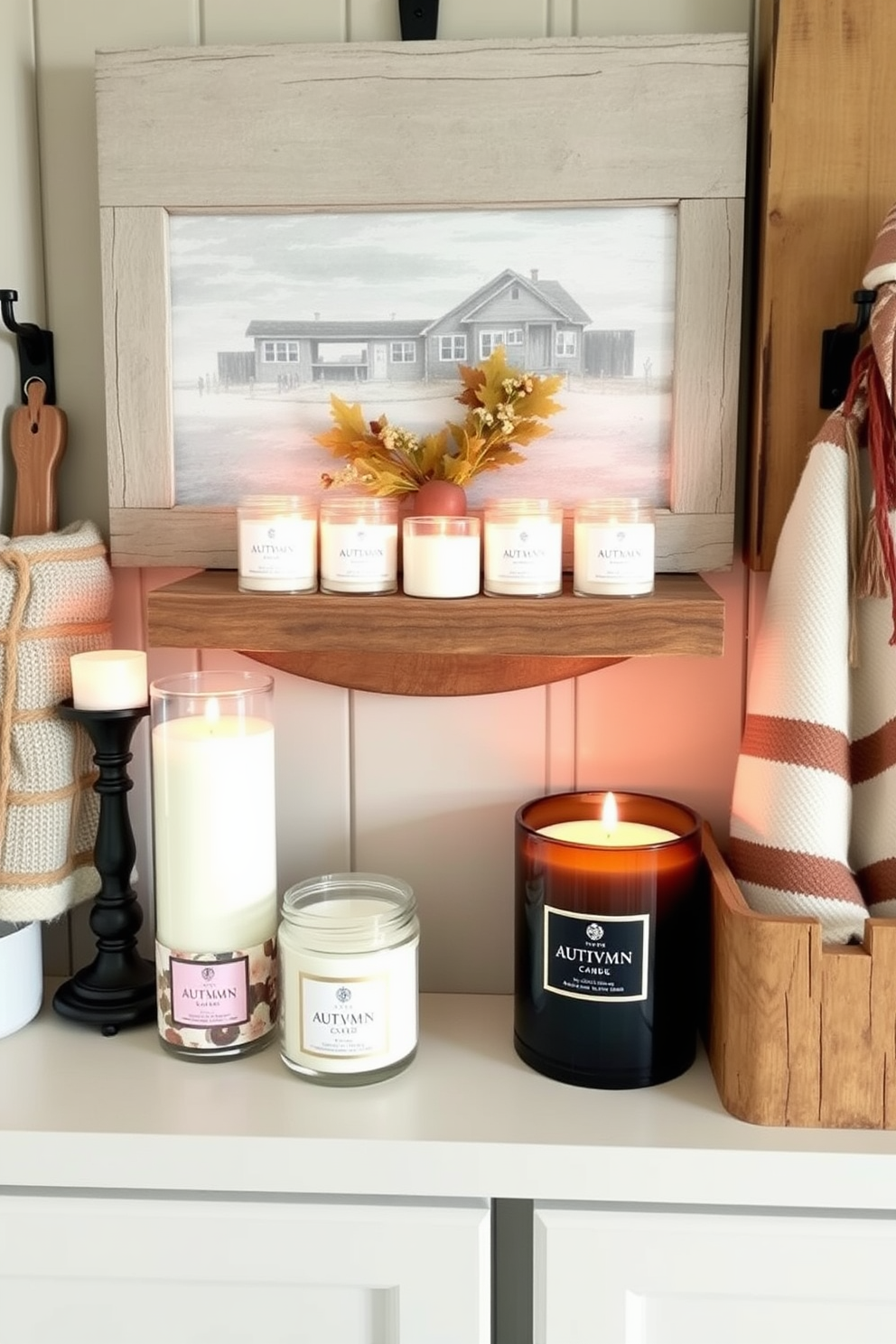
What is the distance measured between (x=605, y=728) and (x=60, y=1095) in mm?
415

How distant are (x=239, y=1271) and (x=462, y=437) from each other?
0.50 m

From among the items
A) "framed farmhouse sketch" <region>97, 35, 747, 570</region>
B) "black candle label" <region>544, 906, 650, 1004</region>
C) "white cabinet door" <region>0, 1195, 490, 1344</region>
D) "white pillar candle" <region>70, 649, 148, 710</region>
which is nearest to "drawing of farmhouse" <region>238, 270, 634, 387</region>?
"framed farmhouse sketch" <region>97, 35, 747, 570</region>

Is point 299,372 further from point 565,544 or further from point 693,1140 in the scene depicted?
point 693,1140

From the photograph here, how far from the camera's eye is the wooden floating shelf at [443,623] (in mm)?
706

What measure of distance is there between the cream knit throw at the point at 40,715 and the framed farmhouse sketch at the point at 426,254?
0.26 ft

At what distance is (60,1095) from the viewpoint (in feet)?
2.34

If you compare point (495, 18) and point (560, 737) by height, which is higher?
point (495, 18)

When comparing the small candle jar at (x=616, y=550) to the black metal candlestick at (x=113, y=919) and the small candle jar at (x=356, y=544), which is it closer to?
the small candle jar at (x=356, y=544)

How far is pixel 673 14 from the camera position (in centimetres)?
78

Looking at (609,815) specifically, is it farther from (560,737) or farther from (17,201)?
(17,201)

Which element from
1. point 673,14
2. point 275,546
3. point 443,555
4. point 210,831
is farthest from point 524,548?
point 673,14

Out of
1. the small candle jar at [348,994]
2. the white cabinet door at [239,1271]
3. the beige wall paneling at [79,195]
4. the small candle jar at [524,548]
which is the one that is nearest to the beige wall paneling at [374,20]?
the beige wall paneling at [79,195]

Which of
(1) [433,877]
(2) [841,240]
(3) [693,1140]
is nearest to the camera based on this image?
(3) [693,1140]

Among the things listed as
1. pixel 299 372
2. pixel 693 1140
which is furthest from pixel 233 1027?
pixel 299 372
